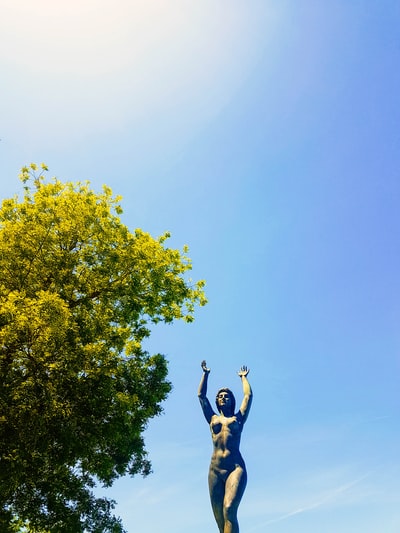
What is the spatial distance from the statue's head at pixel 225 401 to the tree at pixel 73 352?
Result: 2.74 m

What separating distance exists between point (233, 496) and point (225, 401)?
7.92 ft

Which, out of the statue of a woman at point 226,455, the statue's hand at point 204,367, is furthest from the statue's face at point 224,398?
the statue's hand at point 204,367

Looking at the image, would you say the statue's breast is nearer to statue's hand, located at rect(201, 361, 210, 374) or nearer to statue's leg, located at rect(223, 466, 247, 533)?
statue's leg, located at rect(223, 466, 247, 533)

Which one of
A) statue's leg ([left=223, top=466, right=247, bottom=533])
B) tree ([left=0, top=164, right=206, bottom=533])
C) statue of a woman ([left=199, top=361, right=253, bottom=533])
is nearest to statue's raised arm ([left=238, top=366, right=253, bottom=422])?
statue of a woman ([left=199, top=361, right=253, bottom=533])

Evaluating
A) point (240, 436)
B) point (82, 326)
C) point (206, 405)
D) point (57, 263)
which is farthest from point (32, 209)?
point (240, 436)

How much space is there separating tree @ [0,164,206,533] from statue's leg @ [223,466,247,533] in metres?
4.01

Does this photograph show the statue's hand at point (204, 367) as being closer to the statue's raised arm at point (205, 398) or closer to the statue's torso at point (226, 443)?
the statue's raised arm at point (205, 398)

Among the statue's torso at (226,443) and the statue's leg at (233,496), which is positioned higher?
the statue's torso at (226,443)

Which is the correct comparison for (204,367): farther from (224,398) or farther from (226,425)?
(226,425)

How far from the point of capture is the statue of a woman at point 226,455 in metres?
8.98

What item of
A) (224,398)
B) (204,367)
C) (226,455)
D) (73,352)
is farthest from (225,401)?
(73,352)

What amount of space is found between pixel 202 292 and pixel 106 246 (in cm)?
409

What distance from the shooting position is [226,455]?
972 centimetres

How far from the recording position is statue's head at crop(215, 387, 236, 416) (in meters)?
10.9
